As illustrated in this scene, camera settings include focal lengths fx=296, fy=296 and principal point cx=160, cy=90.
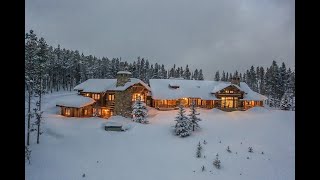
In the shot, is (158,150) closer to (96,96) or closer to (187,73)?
(96,96)

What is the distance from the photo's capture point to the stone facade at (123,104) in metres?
51.8

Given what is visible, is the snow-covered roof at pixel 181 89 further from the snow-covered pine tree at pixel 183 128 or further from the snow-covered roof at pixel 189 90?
the snow-covered pine tree at pixel 183 128

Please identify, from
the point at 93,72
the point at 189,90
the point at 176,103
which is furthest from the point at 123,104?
the point at 93,72

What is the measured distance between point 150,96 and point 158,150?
82.7 ft

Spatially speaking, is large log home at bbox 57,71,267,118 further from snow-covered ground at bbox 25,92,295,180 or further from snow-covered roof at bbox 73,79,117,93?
snow-covered ground at bbox 25,92,295,180

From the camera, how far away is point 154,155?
34.4m

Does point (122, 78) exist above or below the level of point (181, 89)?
above

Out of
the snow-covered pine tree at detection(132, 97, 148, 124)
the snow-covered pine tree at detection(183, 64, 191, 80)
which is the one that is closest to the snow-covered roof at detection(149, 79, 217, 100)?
the snow-covered pine tree at detection(132, 97, 148, 124)

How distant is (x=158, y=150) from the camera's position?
1412 inches

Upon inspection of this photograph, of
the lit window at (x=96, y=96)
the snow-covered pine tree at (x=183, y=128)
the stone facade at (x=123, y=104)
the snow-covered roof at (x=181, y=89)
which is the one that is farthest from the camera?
the snow-covered roof at (x=181, y=89)

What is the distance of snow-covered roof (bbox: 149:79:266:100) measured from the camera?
5841 cm

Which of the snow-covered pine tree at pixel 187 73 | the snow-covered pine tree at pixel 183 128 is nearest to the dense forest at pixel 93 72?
the snow-covered pine tree at pixel 187 73

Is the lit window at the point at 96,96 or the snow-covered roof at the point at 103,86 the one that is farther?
the lit window at the point at 96,96

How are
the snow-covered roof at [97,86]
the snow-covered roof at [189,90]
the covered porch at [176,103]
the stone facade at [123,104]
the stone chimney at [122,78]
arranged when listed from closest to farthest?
the stone facade at [123,104] → the stone chimney at [122,78] → the snow-covered roof at [97,86] → the covered porch at [176,103] → the snow-covered roof at [189,90]
